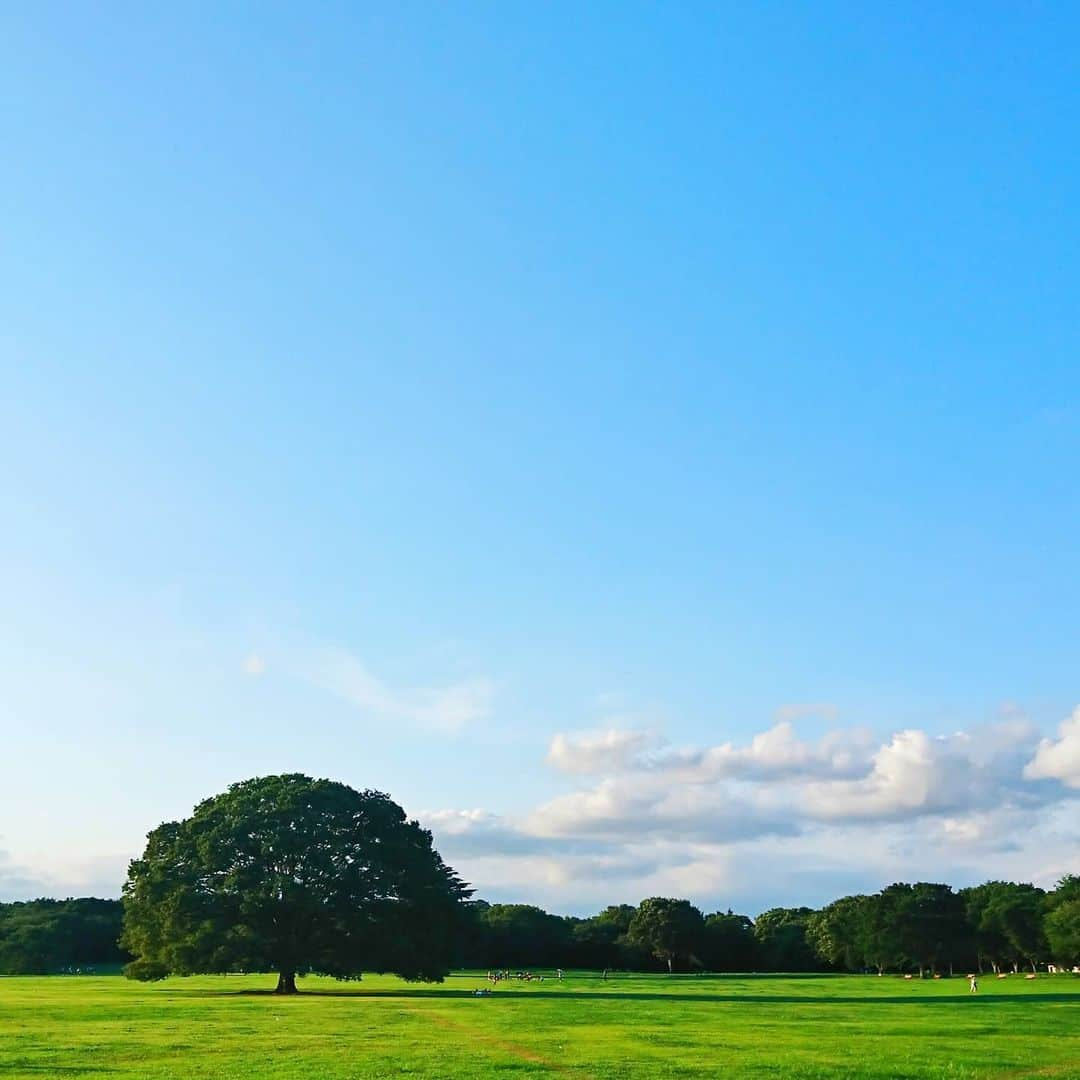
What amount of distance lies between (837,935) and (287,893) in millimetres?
111211

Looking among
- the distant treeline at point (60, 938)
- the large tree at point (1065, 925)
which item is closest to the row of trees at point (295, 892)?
the distant treeline at point (60, 938)

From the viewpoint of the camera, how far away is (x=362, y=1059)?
35.4 meters

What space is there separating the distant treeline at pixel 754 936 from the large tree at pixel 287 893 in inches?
1487

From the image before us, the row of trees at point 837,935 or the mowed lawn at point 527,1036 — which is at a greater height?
the row of trees at point 837,935

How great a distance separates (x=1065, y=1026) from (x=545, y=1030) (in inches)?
949

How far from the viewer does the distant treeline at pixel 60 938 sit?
14800cm

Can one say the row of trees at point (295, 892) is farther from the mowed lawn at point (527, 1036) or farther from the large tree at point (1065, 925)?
the large tree at point (1065, 925)

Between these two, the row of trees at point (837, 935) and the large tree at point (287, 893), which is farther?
the row of trees at point (837, 935)

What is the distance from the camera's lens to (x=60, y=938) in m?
153

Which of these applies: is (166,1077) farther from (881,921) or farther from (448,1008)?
(881,921)

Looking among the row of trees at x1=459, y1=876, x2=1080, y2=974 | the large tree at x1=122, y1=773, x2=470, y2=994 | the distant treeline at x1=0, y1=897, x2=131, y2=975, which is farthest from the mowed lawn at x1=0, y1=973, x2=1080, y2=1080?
the distant treeline at x1=0, y1=897, x2=131, y2=975

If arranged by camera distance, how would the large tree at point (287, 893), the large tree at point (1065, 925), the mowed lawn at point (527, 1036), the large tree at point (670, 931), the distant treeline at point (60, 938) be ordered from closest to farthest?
1. the mowed lawn at point (527, 1036)
2. the large tree at point (287, 893)
3. the large tree at point (1065, 925)
4. the distant treeline at point (60, 938)
5. the large tree at point (670, 931)

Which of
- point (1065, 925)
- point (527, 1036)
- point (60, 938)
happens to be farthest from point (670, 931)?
point (527, 1036)

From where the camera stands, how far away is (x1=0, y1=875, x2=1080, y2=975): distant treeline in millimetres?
152000
